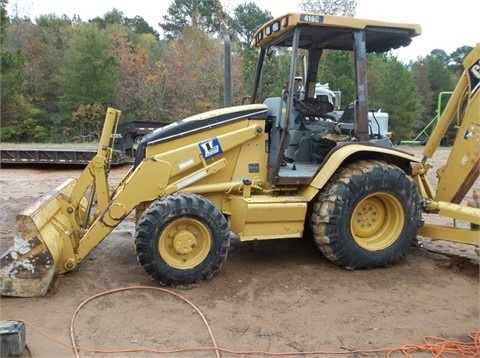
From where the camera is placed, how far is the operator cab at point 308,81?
511cm

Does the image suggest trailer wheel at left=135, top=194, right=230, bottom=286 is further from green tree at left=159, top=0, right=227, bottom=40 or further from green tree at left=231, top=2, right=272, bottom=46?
green tree at left=231, top=2, right=272, bottom=46

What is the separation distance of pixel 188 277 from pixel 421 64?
40.8 m

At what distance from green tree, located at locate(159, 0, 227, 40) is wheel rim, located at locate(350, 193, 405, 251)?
25.2 metres

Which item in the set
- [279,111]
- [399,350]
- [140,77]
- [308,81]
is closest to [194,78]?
[140,77]

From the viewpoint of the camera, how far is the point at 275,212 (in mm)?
5004

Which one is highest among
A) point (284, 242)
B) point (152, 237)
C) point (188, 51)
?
point (188, 51)

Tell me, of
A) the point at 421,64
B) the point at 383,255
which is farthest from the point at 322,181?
the point at 421,64

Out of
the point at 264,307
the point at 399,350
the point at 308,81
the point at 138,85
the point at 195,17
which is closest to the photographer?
the point at 399,350

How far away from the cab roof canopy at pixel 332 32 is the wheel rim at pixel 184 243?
7.59 feet

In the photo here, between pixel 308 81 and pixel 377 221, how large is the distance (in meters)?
1.92

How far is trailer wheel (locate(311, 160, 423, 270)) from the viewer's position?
5051 millimetres

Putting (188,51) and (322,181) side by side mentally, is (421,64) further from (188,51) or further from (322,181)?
(322,181)

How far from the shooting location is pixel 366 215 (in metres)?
5.45

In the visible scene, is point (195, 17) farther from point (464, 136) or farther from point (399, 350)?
point (399, 350)
